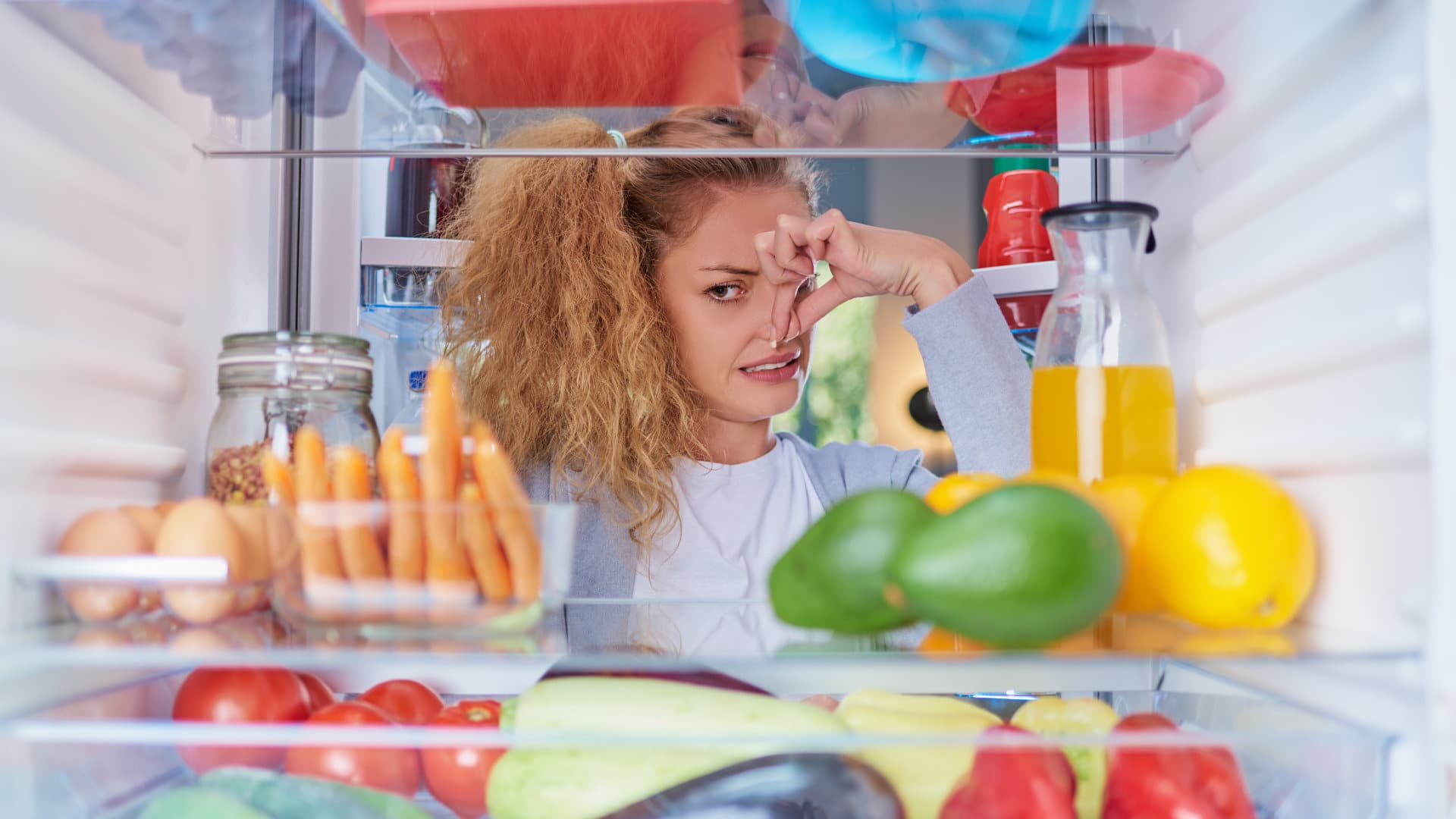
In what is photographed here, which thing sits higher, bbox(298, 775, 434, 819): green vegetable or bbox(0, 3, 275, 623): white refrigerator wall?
bbox(0, 3, 275, 623): white refrigerator wall

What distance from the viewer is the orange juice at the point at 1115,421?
27.4 inches

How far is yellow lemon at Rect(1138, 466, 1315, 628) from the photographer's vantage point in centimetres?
55

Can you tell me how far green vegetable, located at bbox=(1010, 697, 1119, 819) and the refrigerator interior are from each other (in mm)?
20

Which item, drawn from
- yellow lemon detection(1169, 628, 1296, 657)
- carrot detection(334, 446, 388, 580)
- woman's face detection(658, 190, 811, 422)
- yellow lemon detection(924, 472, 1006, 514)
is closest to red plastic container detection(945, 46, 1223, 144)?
yellow lemon detection(924, 472, 1006, 514)

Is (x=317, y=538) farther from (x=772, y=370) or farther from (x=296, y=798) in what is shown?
(x=772, y=370)

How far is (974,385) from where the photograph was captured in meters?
1.16

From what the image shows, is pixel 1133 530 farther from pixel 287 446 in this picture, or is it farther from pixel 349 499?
pixel 287 446

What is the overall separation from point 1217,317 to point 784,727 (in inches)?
17.6

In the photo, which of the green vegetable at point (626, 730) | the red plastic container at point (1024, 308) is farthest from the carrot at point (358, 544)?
the red plastic container at point (1024, 308)

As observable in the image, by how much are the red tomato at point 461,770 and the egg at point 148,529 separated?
0.58 feet

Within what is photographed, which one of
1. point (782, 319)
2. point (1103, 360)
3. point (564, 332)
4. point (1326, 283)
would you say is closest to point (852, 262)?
point (782, 319)

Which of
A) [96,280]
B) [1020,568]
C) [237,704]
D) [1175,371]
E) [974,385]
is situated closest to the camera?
[1020,568]

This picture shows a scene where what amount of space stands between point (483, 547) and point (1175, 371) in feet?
1.78

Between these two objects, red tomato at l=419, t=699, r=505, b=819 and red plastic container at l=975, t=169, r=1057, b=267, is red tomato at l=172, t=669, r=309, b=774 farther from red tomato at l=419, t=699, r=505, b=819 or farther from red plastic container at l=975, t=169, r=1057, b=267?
red plastic container at l=975, t=169, r=1057, b=267
